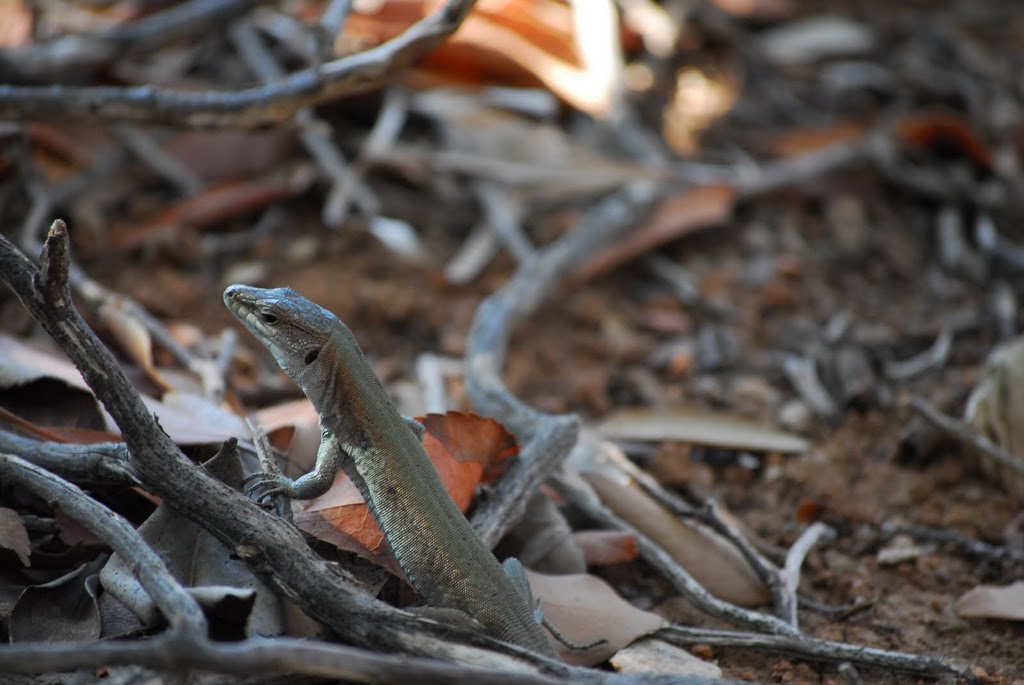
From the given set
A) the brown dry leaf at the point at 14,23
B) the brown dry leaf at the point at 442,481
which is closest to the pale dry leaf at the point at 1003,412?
the brown dry leaf at the point at 442,481

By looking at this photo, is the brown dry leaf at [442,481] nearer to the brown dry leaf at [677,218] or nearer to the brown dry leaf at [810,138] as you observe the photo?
the brown dry leaf at [677,218]

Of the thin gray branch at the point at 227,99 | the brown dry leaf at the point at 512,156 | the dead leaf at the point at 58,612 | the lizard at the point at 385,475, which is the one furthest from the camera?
the brown dry leaf at the point at 512,156

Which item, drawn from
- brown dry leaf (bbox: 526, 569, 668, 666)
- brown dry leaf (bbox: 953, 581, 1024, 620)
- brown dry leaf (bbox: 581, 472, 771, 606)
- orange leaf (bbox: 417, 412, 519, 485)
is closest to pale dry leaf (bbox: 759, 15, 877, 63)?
brown dry leaf (bbox: 581, 472, 771, 606)

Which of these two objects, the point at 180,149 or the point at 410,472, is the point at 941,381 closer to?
the point at 410,472

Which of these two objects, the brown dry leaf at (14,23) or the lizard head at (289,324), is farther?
the brown dry leaf at (14,23)

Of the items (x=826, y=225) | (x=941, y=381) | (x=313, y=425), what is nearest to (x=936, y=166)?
(x=826, y=225)

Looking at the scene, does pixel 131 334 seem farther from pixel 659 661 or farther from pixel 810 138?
pixel 810 138

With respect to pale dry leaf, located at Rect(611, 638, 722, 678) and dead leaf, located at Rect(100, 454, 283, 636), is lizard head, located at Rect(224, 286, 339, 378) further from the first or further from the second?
pale dry leaf, located at Rect(611, 638, 722, 678)
